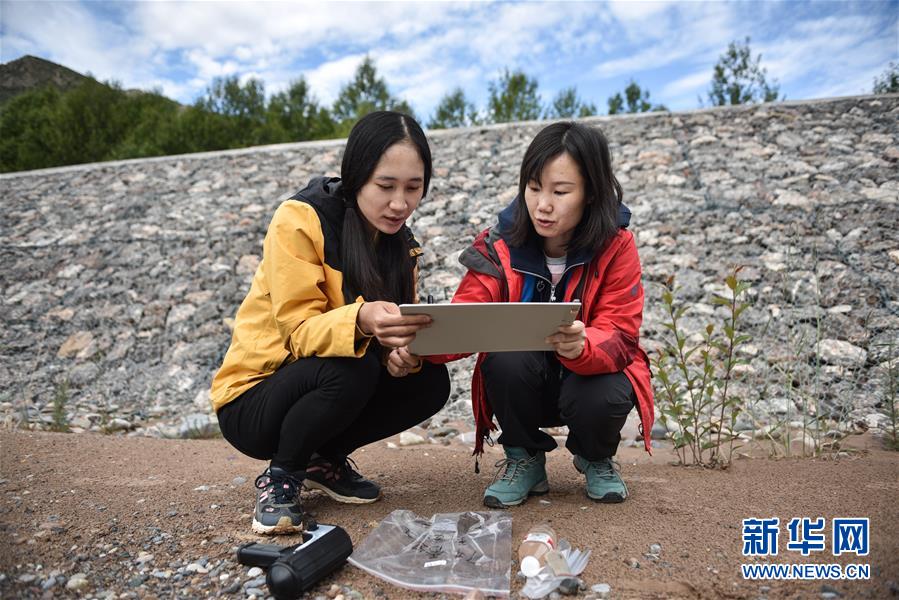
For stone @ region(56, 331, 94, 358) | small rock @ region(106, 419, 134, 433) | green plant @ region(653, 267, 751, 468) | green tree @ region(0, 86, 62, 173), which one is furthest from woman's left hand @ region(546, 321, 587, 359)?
green tree @ region(0, 86, 62, 173)

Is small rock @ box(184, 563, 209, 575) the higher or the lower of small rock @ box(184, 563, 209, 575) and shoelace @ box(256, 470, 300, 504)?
the lower

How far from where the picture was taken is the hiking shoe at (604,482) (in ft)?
7.83

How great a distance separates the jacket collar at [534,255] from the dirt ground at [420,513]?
89 cm

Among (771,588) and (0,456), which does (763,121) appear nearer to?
(771,588)

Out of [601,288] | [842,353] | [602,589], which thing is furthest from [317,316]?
[842,353]

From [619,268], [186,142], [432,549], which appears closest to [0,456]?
[432,549]

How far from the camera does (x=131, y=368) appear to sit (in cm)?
516

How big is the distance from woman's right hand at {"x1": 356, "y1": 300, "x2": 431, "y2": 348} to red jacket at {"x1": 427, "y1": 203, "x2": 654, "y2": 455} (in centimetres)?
42

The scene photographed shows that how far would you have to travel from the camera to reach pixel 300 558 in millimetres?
1787

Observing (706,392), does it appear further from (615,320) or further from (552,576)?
(552,576)

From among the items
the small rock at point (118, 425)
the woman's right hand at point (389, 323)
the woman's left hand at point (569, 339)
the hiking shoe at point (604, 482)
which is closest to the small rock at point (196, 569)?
the woman's right hand at point (389, 323)

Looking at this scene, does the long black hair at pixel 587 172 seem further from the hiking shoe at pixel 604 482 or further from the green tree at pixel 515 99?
the green tree at pixel 515 99

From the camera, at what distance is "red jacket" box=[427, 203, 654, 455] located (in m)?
2.39

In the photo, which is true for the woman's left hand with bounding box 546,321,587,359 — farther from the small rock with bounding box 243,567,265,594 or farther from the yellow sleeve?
the small rock with bounding box 243,567,265,594
